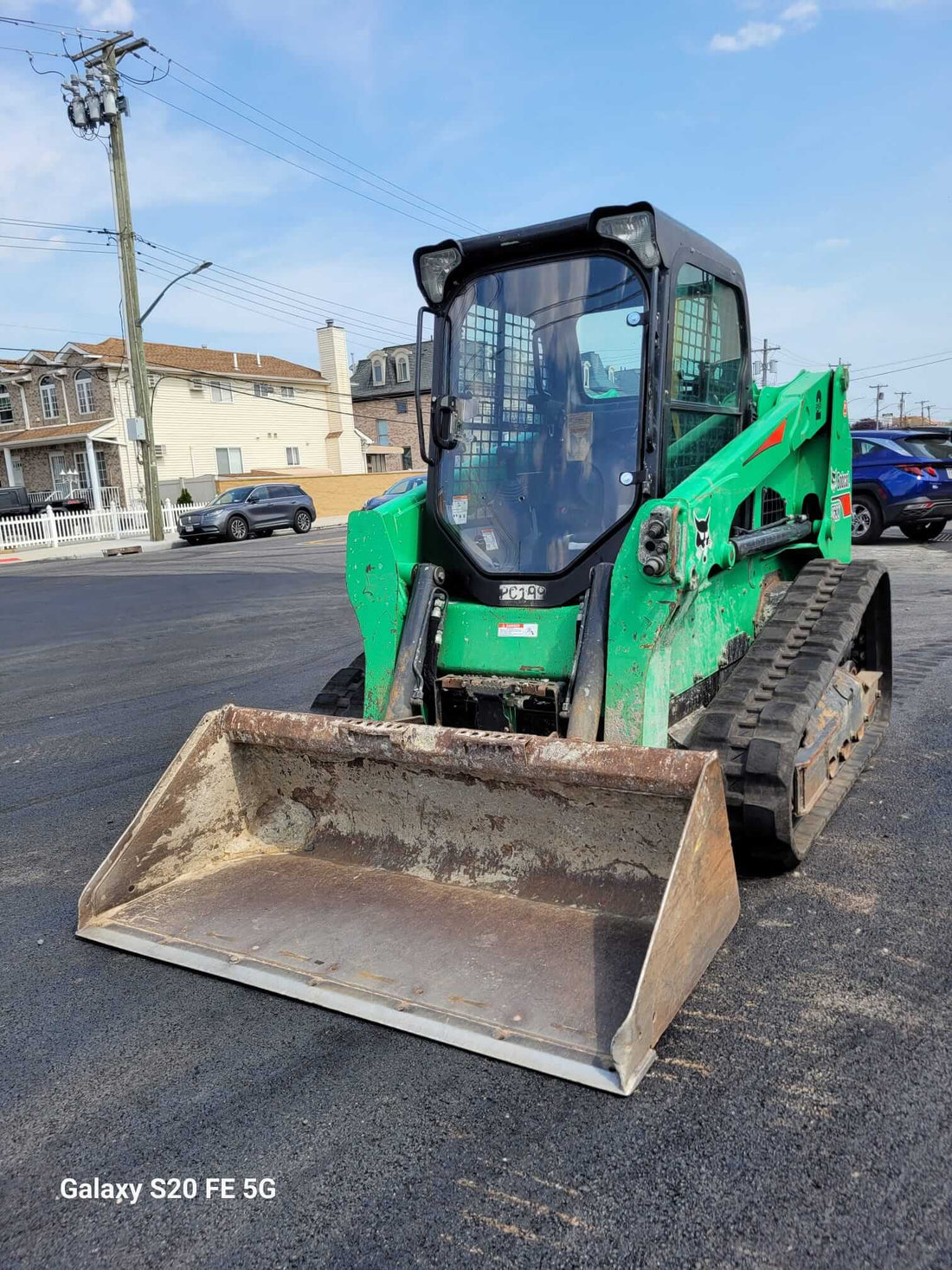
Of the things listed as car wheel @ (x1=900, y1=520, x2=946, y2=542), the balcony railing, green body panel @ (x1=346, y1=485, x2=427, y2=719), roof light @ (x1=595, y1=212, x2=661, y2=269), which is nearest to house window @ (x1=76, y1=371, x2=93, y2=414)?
the balcony railing

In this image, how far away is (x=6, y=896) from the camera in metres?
4.16

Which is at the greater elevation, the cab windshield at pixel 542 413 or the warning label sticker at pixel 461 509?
the cab windshield at pixel 542 413

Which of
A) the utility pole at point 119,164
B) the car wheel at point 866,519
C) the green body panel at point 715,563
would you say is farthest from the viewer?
the utility pole at point 119,164

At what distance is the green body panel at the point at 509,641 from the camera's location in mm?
4078

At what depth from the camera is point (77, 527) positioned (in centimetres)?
2981

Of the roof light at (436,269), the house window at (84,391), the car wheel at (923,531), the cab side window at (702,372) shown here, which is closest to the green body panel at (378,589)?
the roof light at (436,269)

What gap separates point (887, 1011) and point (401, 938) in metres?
1.55

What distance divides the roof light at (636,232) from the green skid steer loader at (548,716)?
0.01 m

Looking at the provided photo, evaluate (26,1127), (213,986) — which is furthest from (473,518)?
(26,1127)

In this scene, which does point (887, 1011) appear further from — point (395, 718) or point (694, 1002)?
point (395, 718)

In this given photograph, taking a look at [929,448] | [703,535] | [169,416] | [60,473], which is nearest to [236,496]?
[169,416]

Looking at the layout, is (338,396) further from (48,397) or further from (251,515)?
(251,515)

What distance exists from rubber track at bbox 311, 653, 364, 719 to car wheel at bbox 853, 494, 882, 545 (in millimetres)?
11943

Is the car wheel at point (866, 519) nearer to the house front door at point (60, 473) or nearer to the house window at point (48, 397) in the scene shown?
the house front door at point (60, 473)
